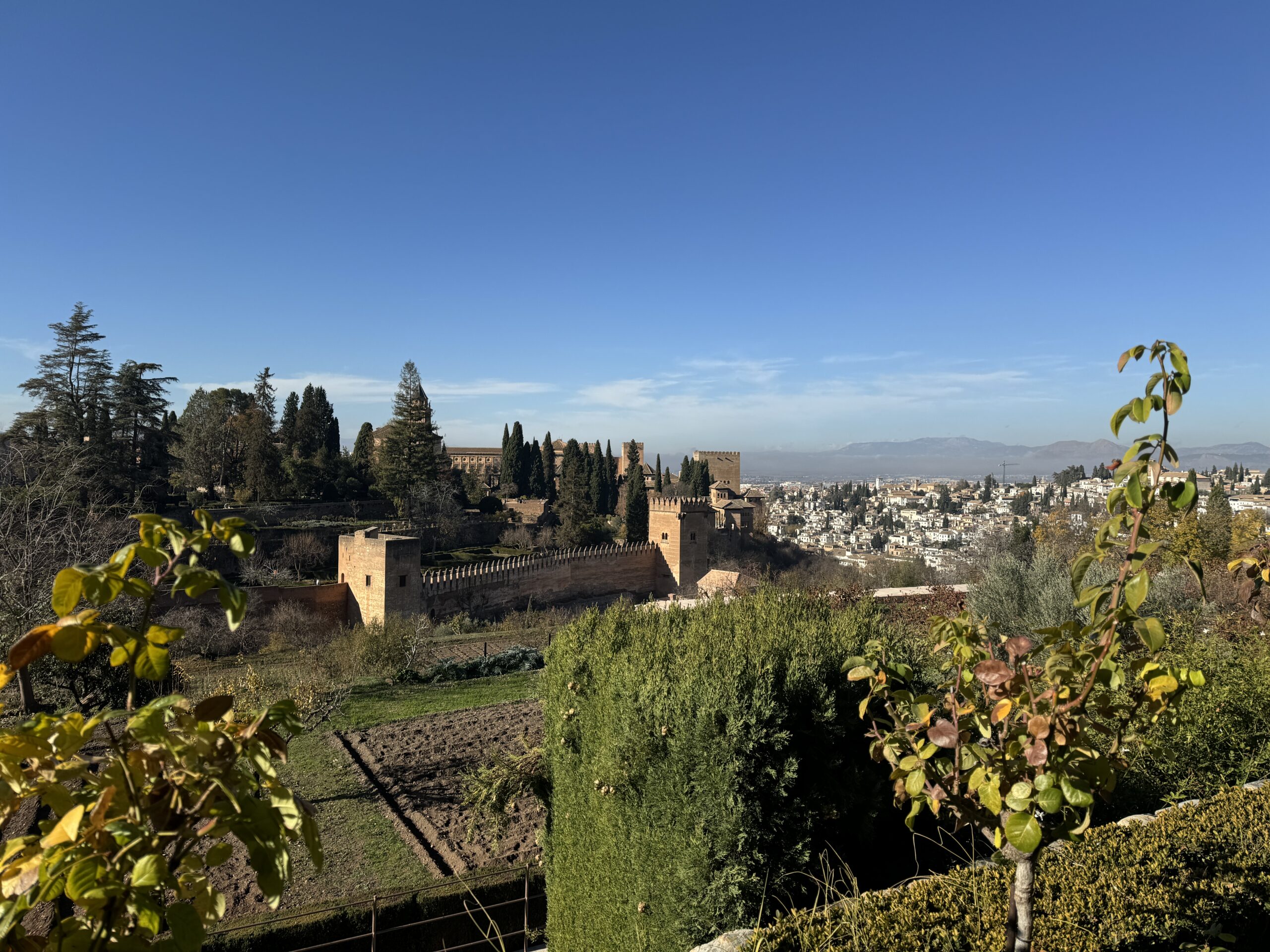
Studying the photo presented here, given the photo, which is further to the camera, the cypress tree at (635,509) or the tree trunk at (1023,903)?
the cypress tree at (635,509)

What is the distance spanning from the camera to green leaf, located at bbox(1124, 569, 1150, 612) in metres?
1.65

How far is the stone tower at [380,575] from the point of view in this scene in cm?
2108

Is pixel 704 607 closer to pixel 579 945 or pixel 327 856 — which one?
pixel 579 945

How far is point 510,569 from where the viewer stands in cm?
2716

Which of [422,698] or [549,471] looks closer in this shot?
[422,698]

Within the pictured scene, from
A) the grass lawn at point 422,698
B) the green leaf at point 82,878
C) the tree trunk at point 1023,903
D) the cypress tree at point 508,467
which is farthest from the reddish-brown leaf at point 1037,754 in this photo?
the cypress tree at point 508,467

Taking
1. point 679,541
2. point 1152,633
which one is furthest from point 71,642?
point 679,541

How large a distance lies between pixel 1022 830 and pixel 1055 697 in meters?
0.38

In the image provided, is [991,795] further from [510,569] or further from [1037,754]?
[510,569]

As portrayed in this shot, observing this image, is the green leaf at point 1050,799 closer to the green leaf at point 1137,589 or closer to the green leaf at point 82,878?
the green leaf at point 1137,589

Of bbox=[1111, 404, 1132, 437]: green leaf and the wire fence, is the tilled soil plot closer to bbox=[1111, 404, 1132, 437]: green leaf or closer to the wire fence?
the wire fence

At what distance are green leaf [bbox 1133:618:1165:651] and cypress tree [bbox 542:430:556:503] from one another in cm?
4576

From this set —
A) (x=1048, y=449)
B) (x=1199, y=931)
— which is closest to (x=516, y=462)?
(x=1199, y=931)

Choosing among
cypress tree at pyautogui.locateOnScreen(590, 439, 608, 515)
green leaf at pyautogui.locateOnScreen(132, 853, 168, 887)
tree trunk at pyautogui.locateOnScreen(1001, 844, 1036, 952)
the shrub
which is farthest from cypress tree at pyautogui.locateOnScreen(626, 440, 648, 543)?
green leaf at pyautogui.locateOnScreen(132, 853, 168, 887)
